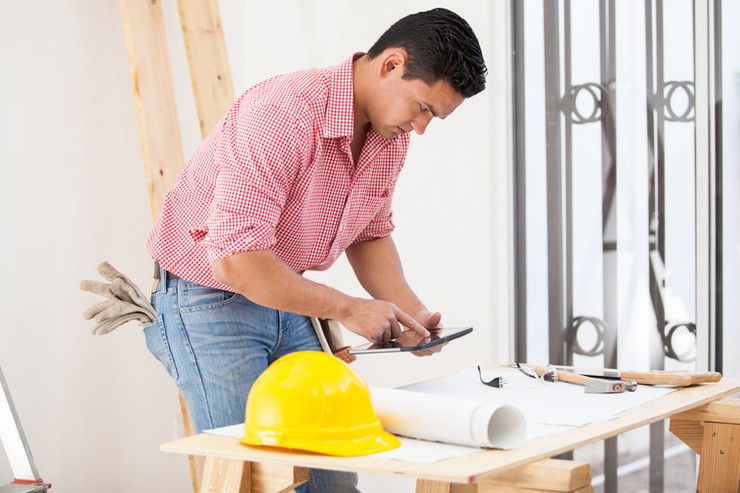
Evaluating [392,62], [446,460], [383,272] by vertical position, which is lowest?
[446,460]

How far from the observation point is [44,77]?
2197mm

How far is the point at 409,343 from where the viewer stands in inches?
49.3

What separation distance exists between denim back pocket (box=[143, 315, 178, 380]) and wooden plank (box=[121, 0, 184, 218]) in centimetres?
76

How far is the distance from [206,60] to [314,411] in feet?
5.68

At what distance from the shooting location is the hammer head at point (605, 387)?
4.17ft

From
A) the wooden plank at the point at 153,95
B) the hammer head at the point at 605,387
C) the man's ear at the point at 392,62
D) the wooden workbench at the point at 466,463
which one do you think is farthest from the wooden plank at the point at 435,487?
the wooden plank at the point at 153,95

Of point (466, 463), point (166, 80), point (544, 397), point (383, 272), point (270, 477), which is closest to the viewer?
point (466, 463)

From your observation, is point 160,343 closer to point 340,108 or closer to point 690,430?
point 340,108

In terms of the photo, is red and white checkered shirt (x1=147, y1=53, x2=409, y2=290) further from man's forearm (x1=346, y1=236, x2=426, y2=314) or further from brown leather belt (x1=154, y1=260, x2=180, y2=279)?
man's forearm (x1=346, y1=236, x2=426, y2=314)

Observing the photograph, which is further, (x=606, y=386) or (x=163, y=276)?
(x=163, y=276)

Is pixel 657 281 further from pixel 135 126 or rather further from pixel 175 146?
pixel 135 126

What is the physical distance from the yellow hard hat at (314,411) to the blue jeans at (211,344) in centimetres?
45

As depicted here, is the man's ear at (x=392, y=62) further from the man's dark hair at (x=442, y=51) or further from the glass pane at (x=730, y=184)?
the glass pane at (x=730, y=184)

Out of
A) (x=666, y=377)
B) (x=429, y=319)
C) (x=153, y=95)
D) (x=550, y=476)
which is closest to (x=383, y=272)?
(x=429, y=319)
